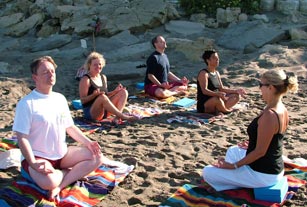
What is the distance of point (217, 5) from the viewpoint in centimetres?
1223

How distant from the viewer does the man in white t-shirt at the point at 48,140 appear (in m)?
3.78

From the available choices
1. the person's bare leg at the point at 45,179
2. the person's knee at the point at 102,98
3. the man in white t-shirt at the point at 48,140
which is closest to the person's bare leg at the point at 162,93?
the person's knee at the point at 102,98

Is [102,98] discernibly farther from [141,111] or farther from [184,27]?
[184,27]

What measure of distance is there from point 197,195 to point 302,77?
531cm

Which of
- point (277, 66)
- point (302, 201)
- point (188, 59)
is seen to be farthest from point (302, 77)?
point (302, 201)

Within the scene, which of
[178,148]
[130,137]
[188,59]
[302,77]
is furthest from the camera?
[188,59]

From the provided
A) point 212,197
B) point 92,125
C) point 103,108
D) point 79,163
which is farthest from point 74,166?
point 103,108

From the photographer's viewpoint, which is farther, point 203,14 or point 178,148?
point 203,14

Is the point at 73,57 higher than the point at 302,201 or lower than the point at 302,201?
higher

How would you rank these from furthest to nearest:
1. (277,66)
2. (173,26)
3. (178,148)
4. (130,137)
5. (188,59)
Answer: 1. (173,26)
2. (188,59)
3. (277,66)
4. (130,137)
5. (178,148)

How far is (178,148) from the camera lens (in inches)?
211

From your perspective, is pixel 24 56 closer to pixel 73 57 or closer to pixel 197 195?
pixel 73 57

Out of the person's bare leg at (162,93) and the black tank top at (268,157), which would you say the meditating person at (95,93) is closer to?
the person's bare leg at (162,93)

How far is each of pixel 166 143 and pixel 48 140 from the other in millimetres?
1888
